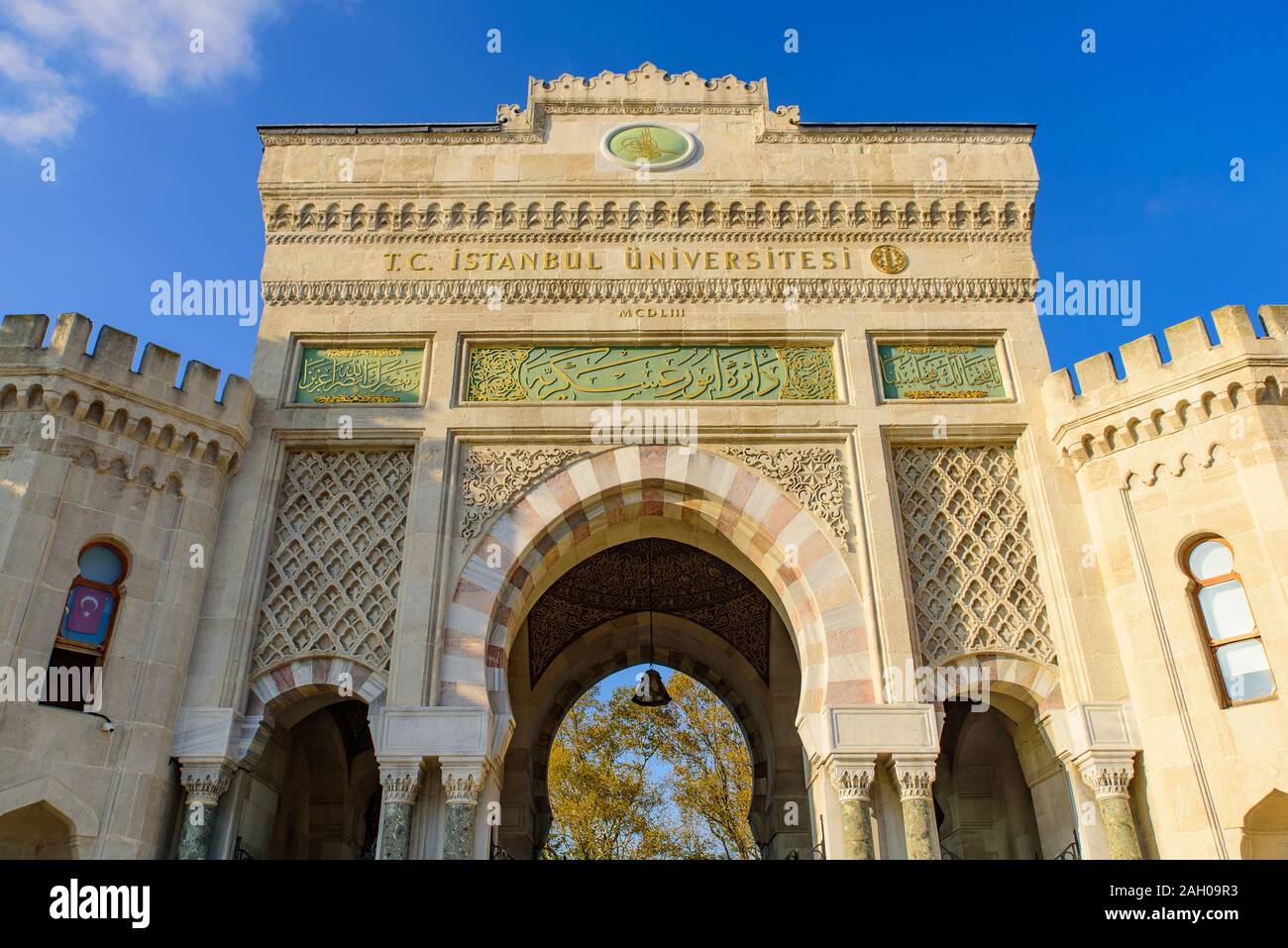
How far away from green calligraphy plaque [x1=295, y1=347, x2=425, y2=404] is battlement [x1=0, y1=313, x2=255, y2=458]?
85 centimetres

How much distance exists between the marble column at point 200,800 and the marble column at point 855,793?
5007 millimetres

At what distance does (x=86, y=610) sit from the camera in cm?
846

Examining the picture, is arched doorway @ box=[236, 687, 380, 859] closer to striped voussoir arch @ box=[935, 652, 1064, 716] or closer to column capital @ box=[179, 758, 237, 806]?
column capital @ box=[179, 758, 237, 806]

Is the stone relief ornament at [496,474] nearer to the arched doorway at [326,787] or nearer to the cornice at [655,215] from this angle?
the arched doorway at [326,787]

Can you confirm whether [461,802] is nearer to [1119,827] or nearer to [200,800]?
[200,800]

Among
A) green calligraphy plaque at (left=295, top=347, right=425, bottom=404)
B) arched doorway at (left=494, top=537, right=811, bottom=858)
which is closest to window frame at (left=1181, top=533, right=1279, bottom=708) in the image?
arched doorway at (left=494, top=537, right=811, bottom=858)

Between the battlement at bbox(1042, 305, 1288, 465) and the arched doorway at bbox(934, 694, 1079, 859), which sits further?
the arched doorway at bbox(934, 694, 1079, 859)

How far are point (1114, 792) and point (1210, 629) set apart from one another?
1.63 m

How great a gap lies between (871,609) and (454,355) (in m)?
4.80

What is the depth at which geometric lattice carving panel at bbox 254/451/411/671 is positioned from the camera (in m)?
8.98

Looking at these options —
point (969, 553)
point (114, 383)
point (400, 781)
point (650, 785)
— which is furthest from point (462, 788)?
point (650, 785)
